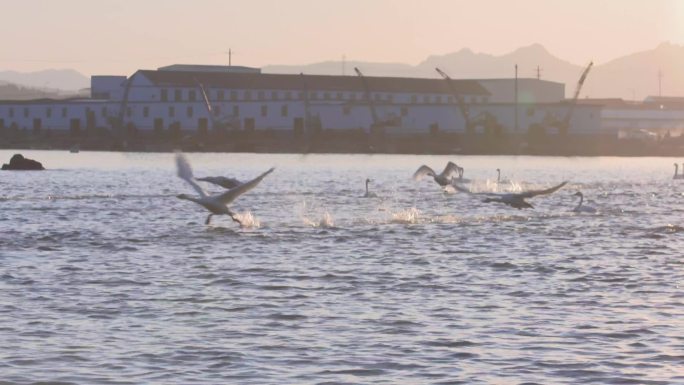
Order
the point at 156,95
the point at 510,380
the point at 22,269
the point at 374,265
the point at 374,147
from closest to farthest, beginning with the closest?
1. the point at 510,380
2. the point at 22,269
3. the point at 374,265
4. the point at 374,147
5. the point at 156,95

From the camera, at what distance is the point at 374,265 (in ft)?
103

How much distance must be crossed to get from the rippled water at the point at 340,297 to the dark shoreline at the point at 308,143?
365 feet

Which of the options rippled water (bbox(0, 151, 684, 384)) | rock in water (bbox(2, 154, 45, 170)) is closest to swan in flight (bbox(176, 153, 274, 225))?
rippled water (bbox(0, 151, 684, 384))

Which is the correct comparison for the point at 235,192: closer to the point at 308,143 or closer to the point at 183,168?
the point at 183,168

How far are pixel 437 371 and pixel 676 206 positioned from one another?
1771 inches

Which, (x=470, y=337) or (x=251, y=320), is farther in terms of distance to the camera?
(x=251, y=320)

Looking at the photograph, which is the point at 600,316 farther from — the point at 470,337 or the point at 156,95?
the point at 156,95

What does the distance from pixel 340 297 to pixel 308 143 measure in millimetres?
138242

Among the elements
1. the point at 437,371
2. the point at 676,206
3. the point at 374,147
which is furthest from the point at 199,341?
the point at 374,147

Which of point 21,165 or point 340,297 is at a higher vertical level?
point 21,165

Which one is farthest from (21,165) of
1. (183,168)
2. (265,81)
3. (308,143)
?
(265,81)

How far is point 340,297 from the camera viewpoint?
25641 millimetres

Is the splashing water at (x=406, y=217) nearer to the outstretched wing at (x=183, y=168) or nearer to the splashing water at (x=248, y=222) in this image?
the splashing water at (x=248, y=222)

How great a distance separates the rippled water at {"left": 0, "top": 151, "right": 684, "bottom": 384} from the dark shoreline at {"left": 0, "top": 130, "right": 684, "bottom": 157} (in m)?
111
